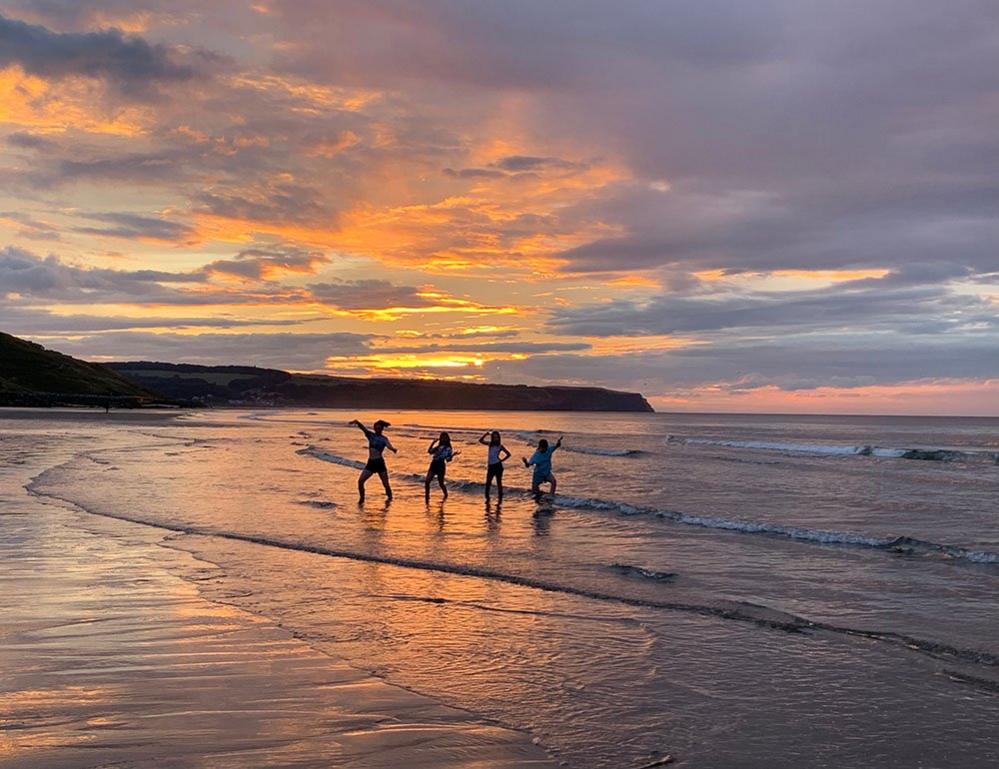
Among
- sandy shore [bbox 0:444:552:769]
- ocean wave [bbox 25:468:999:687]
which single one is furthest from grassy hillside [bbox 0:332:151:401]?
sandy shore [bbox 0:444:552:769]

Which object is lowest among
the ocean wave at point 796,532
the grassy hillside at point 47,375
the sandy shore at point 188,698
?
the ocean wave at point 796,532

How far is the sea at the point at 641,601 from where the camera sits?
21.1 ft

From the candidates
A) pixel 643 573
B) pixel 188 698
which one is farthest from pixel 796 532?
pixel 188 698

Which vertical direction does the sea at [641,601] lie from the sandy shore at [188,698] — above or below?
below

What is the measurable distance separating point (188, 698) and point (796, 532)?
1416 centimetres

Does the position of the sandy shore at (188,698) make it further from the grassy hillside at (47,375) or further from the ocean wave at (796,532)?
the grassy hillside at (47,375)

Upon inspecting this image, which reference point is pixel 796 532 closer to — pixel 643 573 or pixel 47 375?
pixel 643 573

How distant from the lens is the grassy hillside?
148 meters

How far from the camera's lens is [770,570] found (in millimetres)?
13742

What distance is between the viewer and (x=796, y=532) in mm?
17938

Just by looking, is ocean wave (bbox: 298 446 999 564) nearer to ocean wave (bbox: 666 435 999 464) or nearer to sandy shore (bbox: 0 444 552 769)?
sandy shore (bbox: 0 444 552 769)

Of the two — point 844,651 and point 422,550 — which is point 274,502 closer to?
point 422,550

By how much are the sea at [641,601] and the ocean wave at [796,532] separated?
79mm

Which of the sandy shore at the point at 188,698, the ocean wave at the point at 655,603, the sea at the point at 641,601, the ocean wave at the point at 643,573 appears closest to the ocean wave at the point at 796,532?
the sea at the point at 641,601
